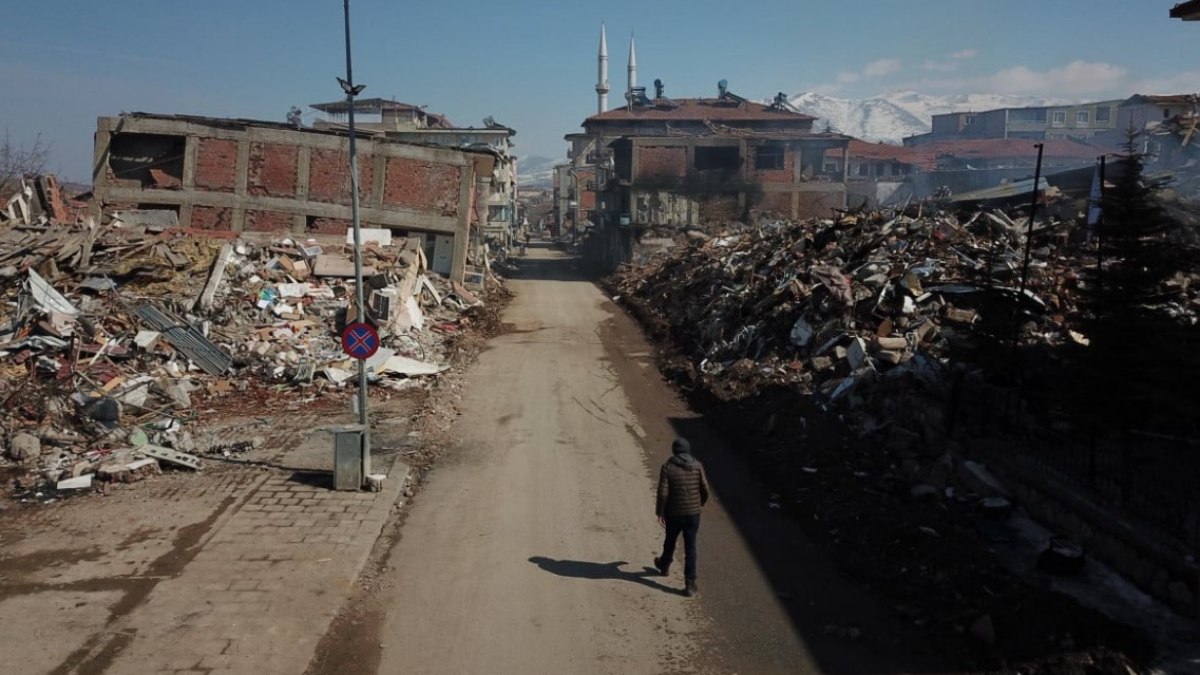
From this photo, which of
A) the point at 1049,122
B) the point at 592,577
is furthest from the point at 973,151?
the point at 592,577

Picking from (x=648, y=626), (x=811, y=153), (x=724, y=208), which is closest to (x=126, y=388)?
(x=648, y=626)

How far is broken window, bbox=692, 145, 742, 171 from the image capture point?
46.5m

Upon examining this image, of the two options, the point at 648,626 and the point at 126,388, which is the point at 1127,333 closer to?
the point at 648,626

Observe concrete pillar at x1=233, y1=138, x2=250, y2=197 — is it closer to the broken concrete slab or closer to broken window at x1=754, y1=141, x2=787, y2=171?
the broken concrete slab

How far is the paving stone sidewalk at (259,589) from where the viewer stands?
6.77 metres

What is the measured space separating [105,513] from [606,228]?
4745 centimetres

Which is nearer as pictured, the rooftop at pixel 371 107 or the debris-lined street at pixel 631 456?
the debris-lined street at pixel 631 456

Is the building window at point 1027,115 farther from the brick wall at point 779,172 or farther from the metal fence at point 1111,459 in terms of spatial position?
the metal fence at point 1111,459

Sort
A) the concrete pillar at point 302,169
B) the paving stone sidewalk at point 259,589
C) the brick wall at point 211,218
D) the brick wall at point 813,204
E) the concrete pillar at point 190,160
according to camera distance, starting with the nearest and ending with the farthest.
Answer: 1. the paving stone sidewalk at point 259,589
2. the concrete pillar at point 190,160
3. the concrete pillar at point 302,169
4. the brick wall at point 211,218
5. the brick wall at point 813,204

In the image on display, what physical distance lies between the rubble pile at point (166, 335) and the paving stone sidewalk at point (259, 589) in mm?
2530

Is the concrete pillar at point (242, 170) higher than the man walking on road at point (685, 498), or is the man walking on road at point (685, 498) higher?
the concrete pillar at point (242, 170)

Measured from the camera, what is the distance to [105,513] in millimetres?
9984

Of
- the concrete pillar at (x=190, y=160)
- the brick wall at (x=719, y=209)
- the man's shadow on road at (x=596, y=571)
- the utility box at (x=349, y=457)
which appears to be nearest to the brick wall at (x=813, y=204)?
the brick wall at (x=719, y=209)

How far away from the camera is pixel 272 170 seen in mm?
29062
